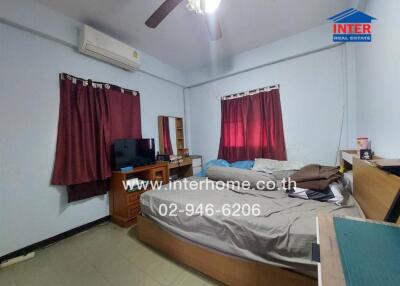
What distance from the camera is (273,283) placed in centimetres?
117

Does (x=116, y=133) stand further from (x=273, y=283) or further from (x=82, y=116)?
(x=273, y=283)

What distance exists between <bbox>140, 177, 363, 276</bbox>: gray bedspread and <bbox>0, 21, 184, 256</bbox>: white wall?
1.22 meters

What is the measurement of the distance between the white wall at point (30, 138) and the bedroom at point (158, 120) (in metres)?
0.01

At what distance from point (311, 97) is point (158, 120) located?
108 inches

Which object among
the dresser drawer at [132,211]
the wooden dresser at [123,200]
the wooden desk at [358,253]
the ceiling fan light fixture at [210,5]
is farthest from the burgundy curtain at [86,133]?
the wooden desk at [358,253]

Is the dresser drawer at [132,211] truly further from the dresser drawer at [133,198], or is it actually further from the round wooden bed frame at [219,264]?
the round wooden bed frame at [219,264]

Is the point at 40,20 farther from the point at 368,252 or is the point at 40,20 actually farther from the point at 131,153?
the point at 368,252

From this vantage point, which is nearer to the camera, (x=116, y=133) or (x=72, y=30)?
(x=72, y=30)

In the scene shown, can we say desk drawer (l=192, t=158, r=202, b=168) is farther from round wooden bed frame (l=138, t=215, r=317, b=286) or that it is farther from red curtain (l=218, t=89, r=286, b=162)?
round wooden bed frame (l=138, t=215, r=317, b=286)

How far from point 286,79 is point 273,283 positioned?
288cm

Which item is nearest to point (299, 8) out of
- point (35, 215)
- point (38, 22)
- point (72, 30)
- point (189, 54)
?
point (189, 54)

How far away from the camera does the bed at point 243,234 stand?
1.12 meters

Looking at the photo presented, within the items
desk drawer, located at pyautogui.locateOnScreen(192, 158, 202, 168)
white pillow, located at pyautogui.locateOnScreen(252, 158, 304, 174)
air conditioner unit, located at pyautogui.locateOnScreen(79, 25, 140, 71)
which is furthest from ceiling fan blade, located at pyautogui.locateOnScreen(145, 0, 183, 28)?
desk drawer, located at pyautogui.locateOnScreen(192, 158, 202, 168)

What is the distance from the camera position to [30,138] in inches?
78.4
